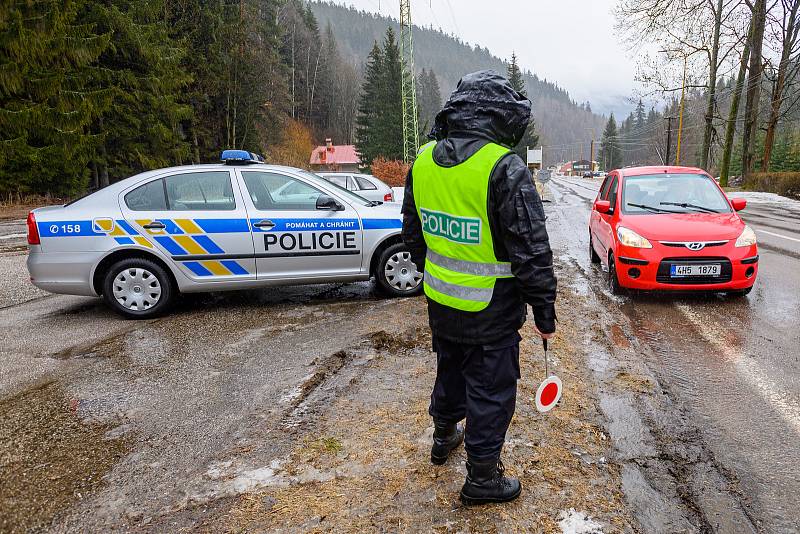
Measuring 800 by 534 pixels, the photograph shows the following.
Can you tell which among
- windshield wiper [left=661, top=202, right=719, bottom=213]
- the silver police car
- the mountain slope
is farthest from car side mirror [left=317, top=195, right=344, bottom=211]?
the mountain slope

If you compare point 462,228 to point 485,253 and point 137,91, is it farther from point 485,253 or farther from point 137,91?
point 137,91

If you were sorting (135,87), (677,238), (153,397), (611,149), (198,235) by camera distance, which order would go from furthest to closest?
(611,149) < (135,87) < (677,238) < (198,235) < (153,397)

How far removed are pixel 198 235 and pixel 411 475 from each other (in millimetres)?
4050

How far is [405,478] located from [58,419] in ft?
8.10

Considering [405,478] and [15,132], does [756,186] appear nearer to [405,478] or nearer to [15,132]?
[405,478]

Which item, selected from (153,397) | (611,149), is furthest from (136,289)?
(611,149)

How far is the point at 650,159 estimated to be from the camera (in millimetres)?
99312

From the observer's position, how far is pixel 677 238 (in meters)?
5.85

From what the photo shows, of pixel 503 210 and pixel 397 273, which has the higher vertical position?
pixel 503 210

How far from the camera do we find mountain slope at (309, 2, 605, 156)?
4697 inches

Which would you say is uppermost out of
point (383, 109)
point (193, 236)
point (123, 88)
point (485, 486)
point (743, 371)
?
point (383, 109)

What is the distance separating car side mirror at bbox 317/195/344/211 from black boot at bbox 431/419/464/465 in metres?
3.64

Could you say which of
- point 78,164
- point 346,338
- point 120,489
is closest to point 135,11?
point 78,164

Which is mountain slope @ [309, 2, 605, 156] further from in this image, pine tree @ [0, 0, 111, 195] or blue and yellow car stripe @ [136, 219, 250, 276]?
blue and yellow car stripe @ [136, 219, 250, 276]
